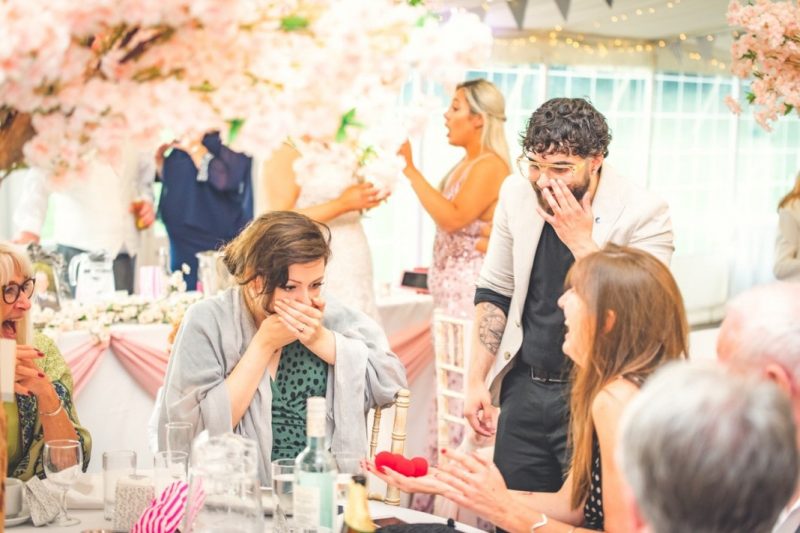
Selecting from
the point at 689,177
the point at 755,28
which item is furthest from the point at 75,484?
the point at 689,177

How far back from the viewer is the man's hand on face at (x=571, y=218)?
2402 millimetres

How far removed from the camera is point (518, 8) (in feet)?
22.8

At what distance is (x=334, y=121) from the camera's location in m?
1.38

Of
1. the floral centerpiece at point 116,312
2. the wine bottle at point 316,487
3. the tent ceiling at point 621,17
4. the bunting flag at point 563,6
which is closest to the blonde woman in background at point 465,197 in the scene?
the floral centerpiece at point 116,312

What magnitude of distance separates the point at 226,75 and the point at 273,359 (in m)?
1.19

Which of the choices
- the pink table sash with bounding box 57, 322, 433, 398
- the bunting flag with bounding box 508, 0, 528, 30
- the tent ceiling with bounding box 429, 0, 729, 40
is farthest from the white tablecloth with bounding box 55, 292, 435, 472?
the bunting flag with bounding box 508, 0, 528, 30

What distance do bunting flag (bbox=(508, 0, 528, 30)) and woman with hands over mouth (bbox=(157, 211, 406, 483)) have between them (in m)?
4.81

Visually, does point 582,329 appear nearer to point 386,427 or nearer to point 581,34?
point 386,427

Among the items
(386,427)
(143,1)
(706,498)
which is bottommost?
(386,427)

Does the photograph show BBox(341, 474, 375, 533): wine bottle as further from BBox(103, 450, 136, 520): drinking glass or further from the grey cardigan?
the grey cardigan

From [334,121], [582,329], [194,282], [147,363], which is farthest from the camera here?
[194,282]

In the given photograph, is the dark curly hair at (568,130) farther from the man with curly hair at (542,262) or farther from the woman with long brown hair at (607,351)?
the woman with long brown hair at (607,351)

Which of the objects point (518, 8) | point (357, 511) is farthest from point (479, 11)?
point (357, 511)

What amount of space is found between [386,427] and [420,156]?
156 inches
